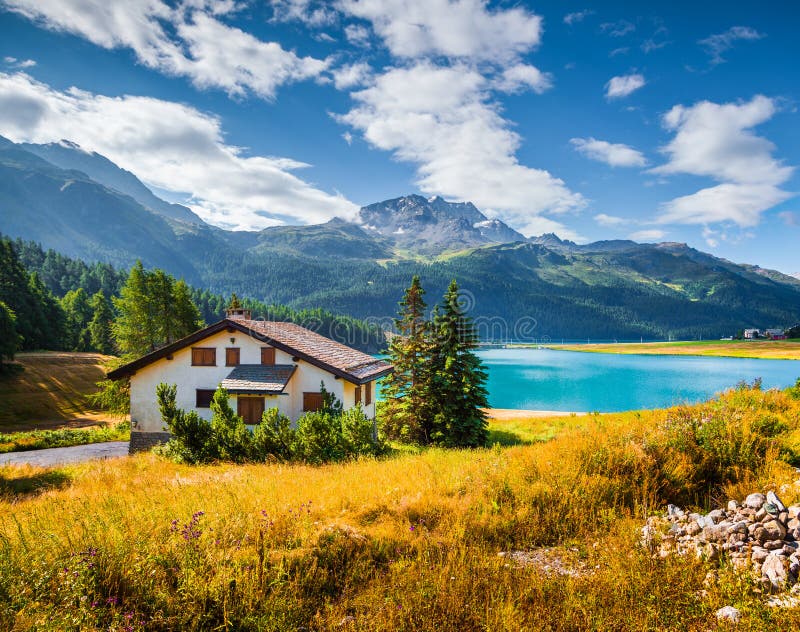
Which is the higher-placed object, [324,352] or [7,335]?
[7,335]

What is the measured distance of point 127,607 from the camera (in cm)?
457

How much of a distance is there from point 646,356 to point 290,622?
187 meters

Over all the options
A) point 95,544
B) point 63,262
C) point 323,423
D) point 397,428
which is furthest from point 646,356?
point 63,262

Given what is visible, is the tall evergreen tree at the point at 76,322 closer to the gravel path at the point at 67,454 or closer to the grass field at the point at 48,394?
the grass field at the point at 48,394

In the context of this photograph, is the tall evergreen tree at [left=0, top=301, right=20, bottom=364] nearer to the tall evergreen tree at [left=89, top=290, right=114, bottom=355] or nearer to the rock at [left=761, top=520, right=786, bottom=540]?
the tall evergreen tree at [left=89, top=290, right=114, bottom=355]

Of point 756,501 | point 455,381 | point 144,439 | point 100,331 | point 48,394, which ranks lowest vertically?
point 144,439

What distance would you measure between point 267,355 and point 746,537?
79.3 feet

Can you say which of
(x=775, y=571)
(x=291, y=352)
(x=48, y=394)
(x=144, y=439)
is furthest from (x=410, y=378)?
(x=48, y=394)

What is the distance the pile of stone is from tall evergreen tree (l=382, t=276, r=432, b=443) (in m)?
20.0

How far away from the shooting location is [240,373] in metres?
25.2

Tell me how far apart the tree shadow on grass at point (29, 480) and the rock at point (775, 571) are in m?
18.8

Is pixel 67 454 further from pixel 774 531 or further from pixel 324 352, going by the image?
pixel 774 531

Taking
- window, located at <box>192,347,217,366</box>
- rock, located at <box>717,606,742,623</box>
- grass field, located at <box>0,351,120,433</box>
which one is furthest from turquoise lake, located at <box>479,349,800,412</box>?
rock, located at <box>717,606,742,623</box>

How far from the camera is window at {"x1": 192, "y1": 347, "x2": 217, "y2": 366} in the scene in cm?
2650
